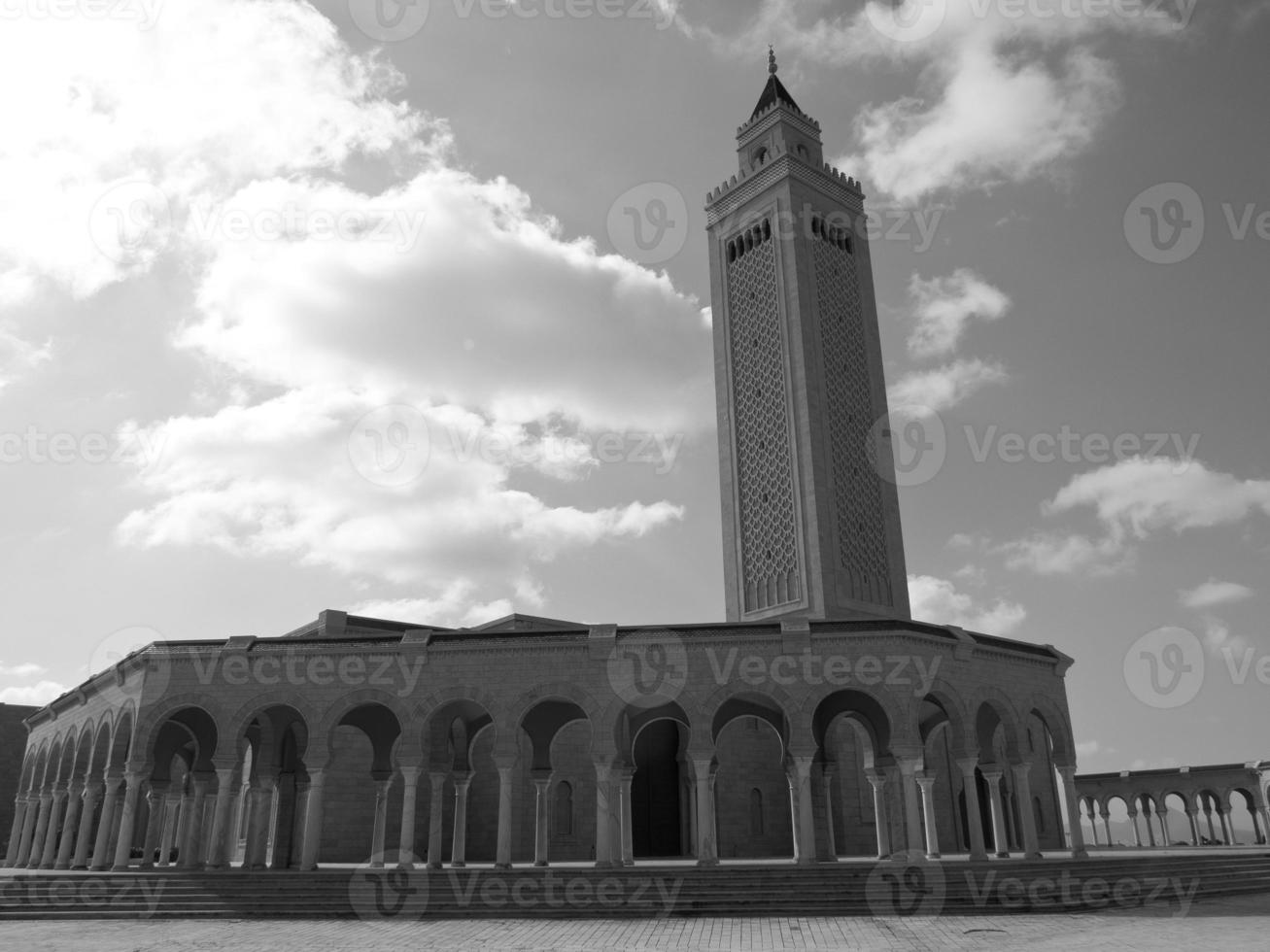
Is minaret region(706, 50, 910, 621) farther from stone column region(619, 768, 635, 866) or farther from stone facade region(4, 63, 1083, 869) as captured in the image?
stone column region(619, 768, 635, 866)

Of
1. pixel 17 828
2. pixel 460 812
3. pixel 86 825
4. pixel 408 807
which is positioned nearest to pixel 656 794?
pixel 460 812

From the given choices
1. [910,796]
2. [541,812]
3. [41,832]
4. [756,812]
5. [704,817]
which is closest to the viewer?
[704,817]

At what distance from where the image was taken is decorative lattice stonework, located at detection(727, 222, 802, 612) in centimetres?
3953

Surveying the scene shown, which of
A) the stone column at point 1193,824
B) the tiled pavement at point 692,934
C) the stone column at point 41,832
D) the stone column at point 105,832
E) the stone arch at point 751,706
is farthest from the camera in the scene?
the stone column at point 1193,824

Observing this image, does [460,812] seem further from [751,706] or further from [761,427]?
[761,427]

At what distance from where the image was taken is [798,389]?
133ft

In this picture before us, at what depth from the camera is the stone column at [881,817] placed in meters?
22.9

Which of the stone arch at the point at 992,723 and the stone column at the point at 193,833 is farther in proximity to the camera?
the stone arch at the point at 992,723

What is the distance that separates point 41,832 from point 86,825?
7255mm

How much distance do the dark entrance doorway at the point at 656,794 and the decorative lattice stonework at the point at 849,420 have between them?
31.9ft

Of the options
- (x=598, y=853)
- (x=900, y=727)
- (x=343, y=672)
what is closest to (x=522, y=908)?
(x=598, y=853)

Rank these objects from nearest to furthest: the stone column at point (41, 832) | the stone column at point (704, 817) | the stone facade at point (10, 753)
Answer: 1. the stone column at point (704, 817)
2. the stone column at point (41, 832)
3. the stone facade at point (10, 753)

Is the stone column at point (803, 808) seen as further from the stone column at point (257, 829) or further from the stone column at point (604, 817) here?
the stone column at point (257, 829)

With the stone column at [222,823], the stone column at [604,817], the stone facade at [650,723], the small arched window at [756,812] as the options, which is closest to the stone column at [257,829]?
the stone facade at [650,723]
